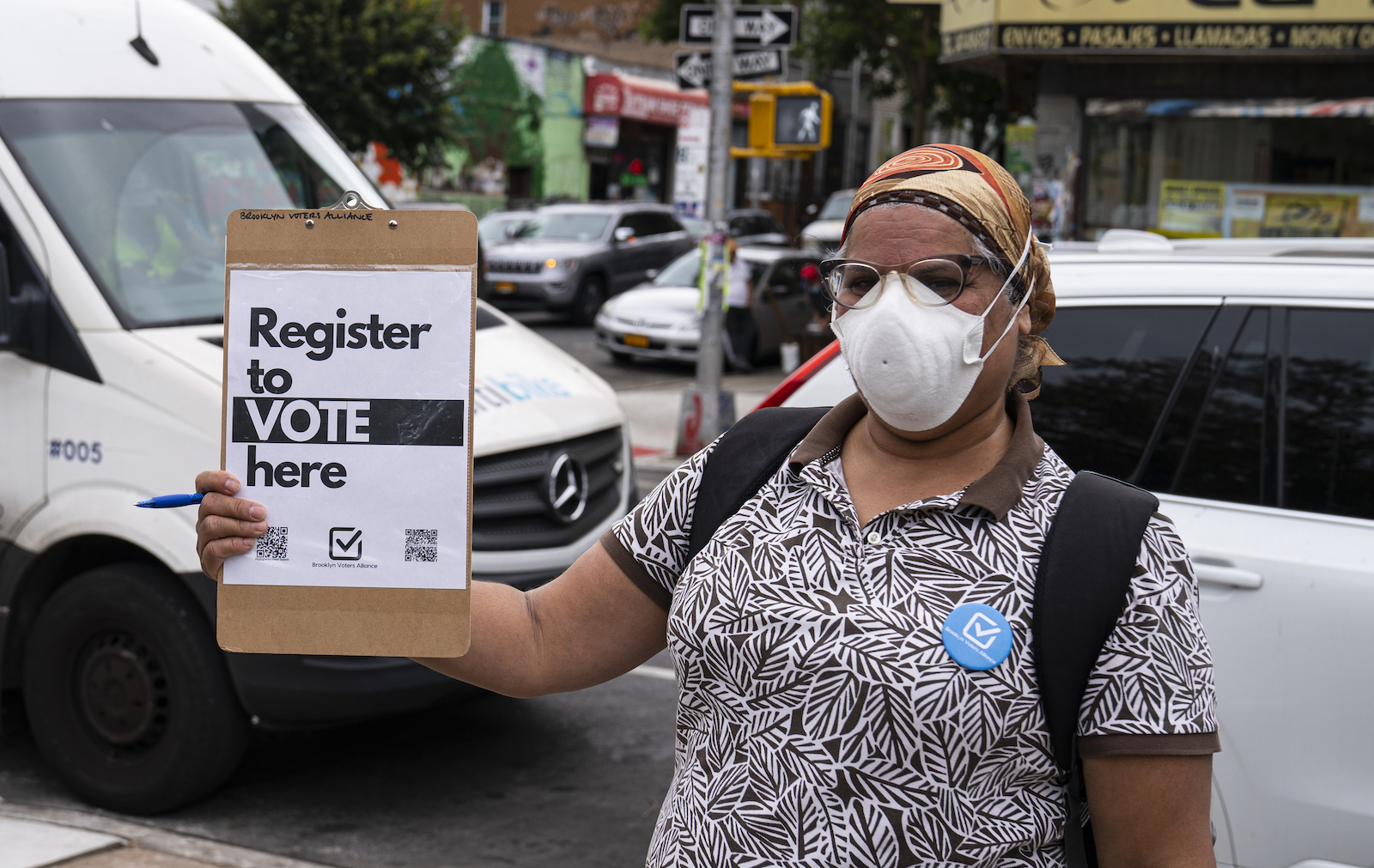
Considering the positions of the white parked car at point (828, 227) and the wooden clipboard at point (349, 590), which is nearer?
the wooden clipboard at point (349, 590)

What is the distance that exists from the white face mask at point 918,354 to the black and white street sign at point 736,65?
30.3ft

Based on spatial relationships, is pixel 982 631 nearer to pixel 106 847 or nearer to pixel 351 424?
pixel 351 424

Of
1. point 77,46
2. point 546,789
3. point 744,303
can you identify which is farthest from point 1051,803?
point 744,303

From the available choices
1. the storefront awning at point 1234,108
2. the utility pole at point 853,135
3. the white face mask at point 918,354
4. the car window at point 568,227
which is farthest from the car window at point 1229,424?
the utility pole at point 853,135

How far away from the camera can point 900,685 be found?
1.61 meters

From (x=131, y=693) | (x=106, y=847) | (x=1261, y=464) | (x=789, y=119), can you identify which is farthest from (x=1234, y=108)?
(x=106, y=847)

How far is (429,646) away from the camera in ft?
5.99

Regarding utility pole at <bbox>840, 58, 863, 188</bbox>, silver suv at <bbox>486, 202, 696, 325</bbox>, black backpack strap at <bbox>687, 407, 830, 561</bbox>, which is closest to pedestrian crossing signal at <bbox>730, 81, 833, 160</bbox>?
silver suv at <bbox>486, 202, 696, 325</bbox>

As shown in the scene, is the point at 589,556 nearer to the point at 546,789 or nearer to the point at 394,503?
the point at 394,503

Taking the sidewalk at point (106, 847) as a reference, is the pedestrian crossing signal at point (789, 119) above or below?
above

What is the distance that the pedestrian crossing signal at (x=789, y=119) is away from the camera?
12211mm

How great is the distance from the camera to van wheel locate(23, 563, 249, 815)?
164 inches

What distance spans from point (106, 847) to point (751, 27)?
8283mm

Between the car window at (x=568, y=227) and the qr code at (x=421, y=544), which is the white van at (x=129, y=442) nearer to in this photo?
the qr code at (x=421, y=544)
